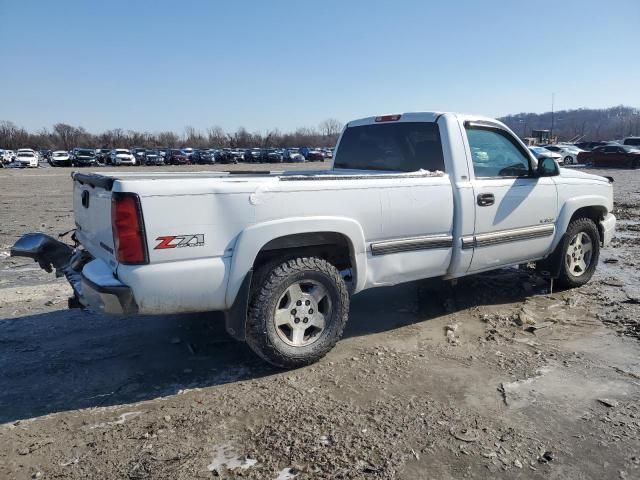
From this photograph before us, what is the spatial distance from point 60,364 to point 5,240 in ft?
20.0

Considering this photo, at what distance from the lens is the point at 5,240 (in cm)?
896

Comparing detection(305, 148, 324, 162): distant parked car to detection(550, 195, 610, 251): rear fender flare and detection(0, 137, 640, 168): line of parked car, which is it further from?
detection(550, 195, 610, 251): rear fender flare

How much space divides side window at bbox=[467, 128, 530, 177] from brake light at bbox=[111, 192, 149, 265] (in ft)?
10.1

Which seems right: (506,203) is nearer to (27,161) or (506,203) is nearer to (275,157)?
(27,161)

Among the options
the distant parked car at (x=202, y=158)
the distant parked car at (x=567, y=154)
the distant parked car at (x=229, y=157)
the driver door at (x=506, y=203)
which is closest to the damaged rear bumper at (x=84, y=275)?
the driver door at (x=506, y=203)

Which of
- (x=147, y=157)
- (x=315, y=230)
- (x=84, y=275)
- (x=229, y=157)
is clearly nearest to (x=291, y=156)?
(x=229, y=157)

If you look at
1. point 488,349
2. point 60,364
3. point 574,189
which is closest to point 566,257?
point 574,189

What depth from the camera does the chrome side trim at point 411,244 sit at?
4.14 m

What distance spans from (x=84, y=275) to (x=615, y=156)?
3805cm

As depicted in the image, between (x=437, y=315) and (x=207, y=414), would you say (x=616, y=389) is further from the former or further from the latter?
(x=207, y=414)

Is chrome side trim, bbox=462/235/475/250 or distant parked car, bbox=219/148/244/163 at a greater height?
chrome side trim, bbox=462/235/475/250

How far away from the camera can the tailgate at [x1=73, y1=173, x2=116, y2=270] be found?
3.46m

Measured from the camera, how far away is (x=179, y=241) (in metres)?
3.28

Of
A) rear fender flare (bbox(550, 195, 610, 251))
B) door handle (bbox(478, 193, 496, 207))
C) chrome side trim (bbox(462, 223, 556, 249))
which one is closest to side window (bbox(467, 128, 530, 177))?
door handle (bbox(478, 193, 496, 207))
